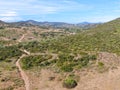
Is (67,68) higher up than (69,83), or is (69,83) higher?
(67,68)

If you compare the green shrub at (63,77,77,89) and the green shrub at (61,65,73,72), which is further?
the green shrub at (61,65,73,72)

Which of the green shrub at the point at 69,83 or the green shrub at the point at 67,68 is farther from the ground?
the green shrub at the point at 67,68

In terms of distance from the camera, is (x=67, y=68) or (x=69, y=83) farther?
(x=67, y=68)

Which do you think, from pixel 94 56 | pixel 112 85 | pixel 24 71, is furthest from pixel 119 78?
pixel 24 71

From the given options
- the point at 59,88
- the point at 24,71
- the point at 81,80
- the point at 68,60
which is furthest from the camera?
the point at 68,60

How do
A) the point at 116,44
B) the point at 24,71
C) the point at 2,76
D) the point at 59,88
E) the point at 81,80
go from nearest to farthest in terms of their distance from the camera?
1. the point at 59,88
2. the point at 81,80
3. the point at 2,76
4. the point at 24,71
5. the point at 116,44

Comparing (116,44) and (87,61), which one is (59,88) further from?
(116,44)

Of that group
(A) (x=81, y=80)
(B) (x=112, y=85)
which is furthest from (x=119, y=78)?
(A) (x=81, y=80)

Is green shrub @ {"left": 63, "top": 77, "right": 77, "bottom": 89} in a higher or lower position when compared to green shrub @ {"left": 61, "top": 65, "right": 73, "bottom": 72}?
lower

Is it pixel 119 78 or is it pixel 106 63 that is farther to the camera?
pixel 106 63

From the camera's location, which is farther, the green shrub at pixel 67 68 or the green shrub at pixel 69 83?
the green shrub at pixel 67 68
